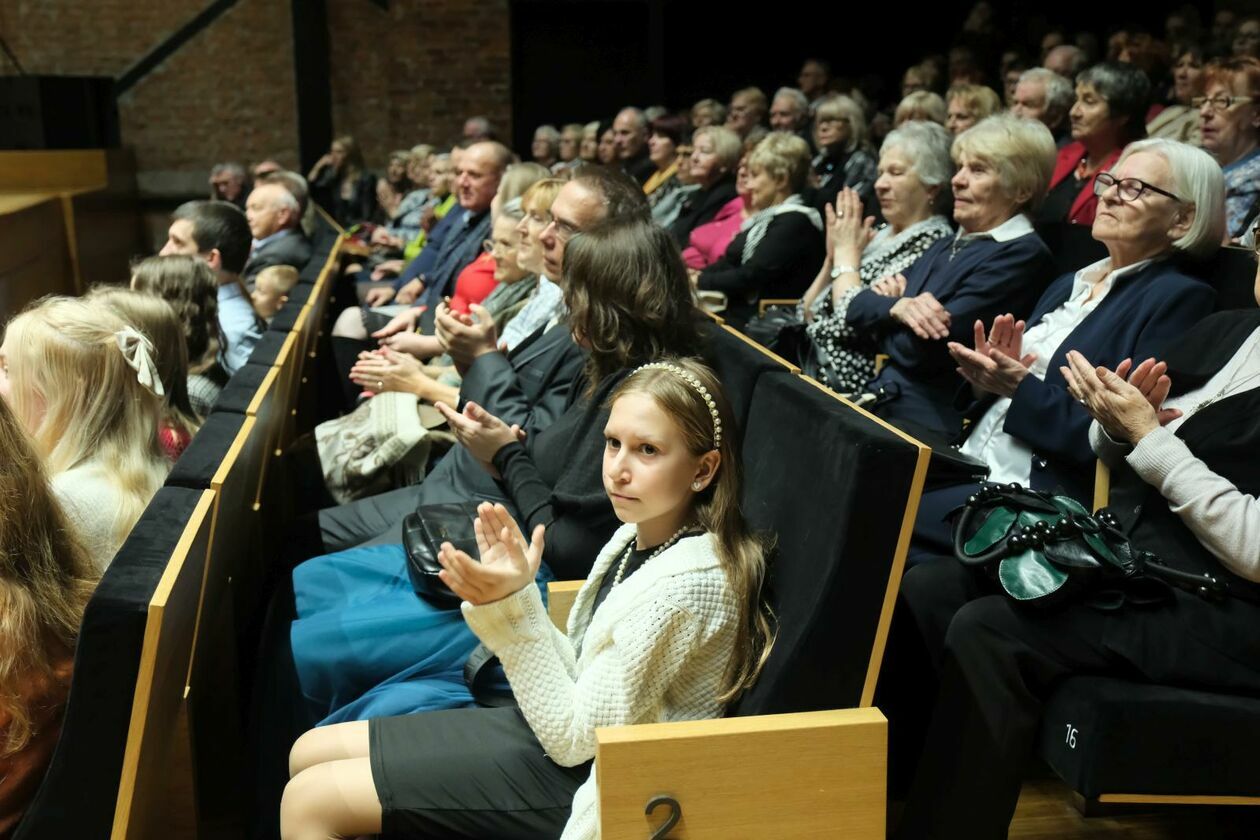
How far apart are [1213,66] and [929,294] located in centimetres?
190

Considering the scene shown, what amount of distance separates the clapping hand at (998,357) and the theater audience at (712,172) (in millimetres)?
2928

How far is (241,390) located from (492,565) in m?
1.05

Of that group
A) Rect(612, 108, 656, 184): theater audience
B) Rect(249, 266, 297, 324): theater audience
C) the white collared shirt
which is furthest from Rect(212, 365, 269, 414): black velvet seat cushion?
Rect(612, 108, 656, 184): theater audience

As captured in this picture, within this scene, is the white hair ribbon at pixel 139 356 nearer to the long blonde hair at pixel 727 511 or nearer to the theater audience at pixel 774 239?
the long blonde hair at pixel 727 511

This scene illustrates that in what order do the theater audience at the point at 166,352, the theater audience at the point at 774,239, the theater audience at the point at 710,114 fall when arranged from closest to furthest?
the theater audience at the point at 166,352 < the theater audience at the point at 774,239 < the theater audience at the point at 710,114

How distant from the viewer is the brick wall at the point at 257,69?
10828 mm

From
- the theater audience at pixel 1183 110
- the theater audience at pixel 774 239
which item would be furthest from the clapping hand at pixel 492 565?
the theater audience at pixel 1183 110

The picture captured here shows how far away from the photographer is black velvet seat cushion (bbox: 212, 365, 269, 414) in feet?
7.35

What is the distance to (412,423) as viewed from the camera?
298 cm

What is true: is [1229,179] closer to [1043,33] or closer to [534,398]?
[534,398]

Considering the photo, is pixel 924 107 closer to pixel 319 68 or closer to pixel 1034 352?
pixel 1034 352

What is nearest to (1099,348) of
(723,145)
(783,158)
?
(783,158)

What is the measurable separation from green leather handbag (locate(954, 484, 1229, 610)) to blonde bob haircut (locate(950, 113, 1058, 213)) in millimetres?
1186

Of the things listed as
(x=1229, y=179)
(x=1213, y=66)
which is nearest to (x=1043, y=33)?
(x=1213, y=66)
